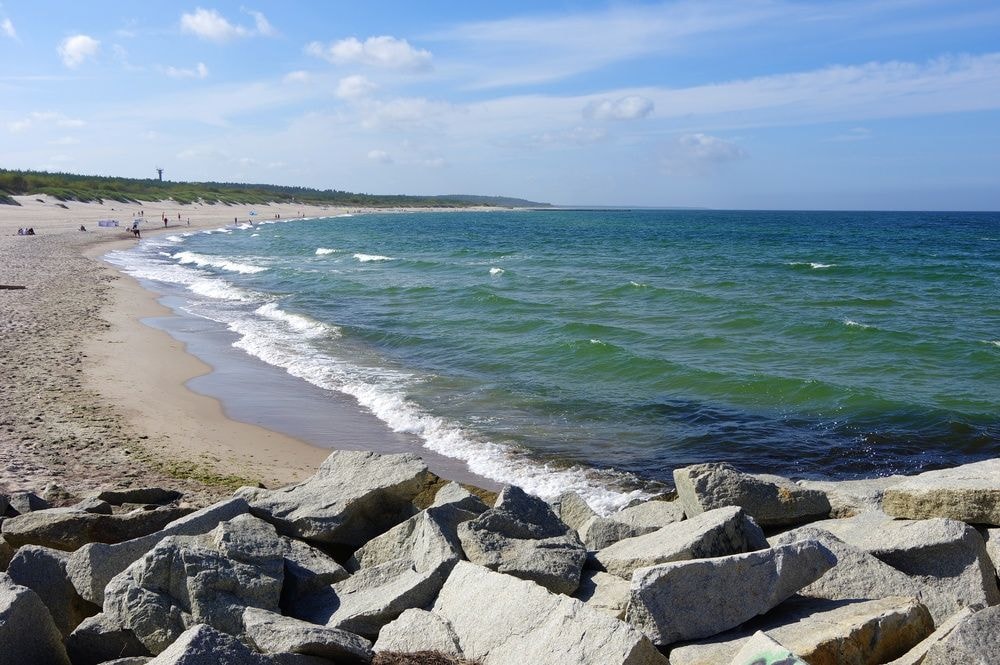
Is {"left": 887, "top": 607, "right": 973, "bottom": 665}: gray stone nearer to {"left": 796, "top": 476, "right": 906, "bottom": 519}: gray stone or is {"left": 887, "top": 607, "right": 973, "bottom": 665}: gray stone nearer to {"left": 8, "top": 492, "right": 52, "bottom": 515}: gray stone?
{"left": 796, "top": 476, "right": 906, "bottom": 519}: gray stone

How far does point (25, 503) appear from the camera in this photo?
7.98 metres

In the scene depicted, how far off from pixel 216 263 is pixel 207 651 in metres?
41.1

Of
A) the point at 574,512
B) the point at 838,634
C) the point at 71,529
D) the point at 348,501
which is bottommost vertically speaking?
the point at 574,512

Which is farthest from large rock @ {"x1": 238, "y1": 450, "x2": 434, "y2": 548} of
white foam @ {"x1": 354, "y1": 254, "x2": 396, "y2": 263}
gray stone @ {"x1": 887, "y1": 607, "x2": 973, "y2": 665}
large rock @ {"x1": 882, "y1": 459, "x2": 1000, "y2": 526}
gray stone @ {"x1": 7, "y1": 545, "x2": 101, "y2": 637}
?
white foam @ {"x1": 354, "y1": 254, "x2": 396, "y2": 263}

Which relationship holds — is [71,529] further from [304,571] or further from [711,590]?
[711,590]

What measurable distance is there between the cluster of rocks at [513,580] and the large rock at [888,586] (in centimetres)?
1

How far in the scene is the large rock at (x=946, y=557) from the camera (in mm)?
5379

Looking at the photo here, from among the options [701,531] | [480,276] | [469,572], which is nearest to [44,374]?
[469,572]

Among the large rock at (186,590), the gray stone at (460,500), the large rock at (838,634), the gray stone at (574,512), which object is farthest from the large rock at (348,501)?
the large rock at (838,634)

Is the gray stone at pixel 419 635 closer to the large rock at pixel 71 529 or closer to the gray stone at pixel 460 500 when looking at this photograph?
the gray stone at pixel 460 500

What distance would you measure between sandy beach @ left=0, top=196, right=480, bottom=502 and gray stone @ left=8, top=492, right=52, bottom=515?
2.49 ft

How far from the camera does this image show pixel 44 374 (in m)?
14.7

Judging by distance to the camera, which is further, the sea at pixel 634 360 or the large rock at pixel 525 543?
the sea at pixel 634 360

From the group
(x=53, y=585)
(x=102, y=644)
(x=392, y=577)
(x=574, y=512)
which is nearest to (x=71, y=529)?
(x=53, y=585)
